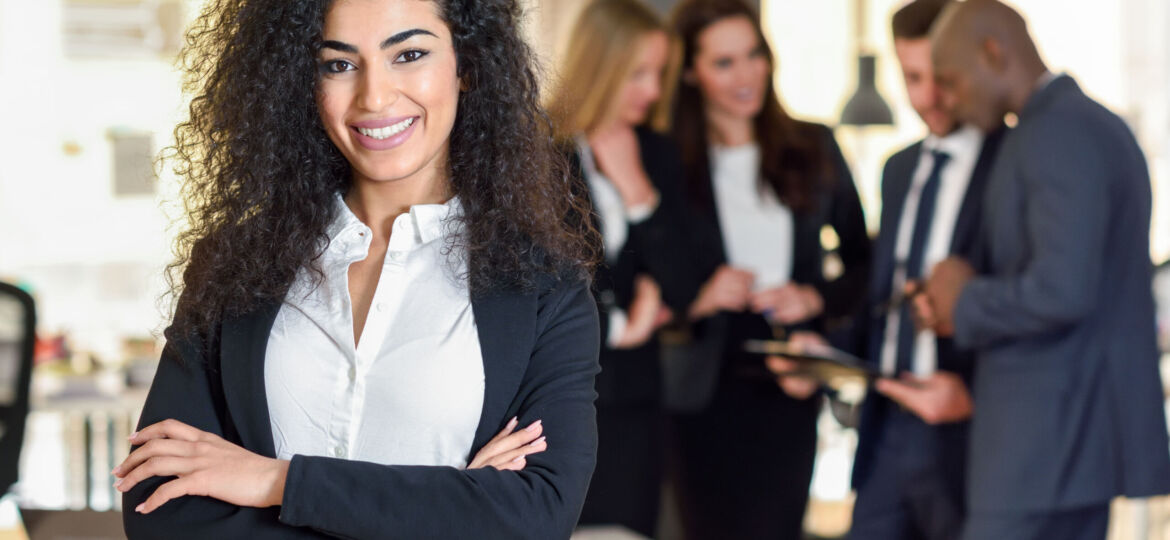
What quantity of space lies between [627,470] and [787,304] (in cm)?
62

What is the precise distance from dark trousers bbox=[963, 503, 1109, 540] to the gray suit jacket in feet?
0.11

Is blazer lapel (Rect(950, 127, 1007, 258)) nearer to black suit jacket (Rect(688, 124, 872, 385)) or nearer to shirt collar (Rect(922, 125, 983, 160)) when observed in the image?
shirt collar (Rect(922, 125, 983, 160))

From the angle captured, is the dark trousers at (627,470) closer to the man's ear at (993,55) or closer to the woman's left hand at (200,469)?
the man's ear at (993,55)

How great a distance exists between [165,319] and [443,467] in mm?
512

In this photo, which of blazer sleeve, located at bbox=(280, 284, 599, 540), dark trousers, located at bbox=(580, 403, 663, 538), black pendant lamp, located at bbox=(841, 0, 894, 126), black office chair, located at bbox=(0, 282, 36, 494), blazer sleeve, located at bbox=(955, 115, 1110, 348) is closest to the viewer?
blazer sleeve, located at bbox=(280, 284, 599, 540)

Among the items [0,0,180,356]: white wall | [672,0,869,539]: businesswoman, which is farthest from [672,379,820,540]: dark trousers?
[0,0,180,356]: white wall

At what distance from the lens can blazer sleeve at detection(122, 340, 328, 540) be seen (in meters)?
1.48

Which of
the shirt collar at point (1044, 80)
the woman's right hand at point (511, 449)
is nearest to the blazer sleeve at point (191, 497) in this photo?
the woman's right hand at point (511, 449)

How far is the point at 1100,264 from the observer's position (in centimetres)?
259

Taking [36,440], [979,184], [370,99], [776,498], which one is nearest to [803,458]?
[776,498]

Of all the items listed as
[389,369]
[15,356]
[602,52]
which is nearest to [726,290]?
[602,52]

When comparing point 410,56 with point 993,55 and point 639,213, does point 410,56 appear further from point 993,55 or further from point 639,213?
point 639,213

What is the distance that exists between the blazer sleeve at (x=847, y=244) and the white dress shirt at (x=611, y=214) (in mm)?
550

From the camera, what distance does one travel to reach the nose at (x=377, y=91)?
1.50 meters
